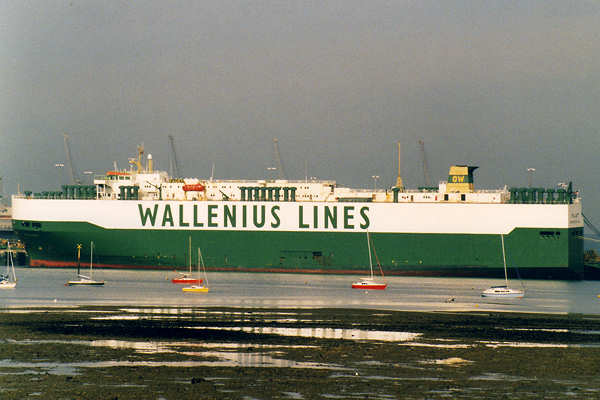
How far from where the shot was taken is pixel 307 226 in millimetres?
78188

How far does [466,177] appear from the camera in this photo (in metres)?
79.4

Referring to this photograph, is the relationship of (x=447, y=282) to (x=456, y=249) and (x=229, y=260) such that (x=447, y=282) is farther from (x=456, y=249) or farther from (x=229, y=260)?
(x=229, y=260)

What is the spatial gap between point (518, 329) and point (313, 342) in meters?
11.0

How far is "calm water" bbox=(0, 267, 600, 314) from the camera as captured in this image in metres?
53.5

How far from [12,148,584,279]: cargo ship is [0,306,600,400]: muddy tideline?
27.0m

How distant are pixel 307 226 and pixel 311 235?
825 mm

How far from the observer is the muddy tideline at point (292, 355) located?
28.8 m

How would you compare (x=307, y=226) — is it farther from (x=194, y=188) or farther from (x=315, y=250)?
(x=194, y=188)

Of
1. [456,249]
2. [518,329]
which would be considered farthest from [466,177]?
[518,329]

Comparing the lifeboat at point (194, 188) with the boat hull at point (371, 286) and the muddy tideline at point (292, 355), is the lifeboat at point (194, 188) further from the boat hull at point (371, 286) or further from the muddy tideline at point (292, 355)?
the muddy tideline at point (292, 355)

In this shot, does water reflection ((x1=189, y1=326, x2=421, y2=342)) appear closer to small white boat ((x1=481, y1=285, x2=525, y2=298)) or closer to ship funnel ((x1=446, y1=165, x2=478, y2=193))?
small white boat ((x1=481, y1=285, x2=525, y2=298))

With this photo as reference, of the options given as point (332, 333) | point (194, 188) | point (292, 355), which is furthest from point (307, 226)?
point (292, 355)

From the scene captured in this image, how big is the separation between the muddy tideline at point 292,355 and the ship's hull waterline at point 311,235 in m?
26.9

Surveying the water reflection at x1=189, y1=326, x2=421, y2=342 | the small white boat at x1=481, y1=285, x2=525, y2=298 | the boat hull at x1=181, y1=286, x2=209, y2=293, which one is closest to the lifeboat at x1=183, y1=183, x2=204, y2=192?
the boat hull at x1=181, y1=286, x2=209, y2=293
